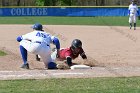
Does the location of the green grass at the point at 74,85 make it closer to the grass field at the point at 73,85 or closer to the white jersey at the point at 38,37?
the grass field at the point at 73,85

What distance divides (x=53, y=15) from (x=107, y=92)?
1478 inches

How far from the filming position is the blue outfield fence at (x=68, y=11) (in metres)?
43.7

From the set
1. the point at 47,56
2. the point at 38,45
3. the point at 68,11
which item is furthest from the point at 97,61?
the point at 68,11

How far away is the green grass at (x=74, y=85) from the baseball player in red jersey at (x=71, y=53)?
2.73 metres

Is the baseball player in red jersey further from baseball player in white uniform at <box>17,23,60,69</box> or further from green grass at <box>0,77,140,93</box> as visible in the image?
green grass at <box>0,77,140,93</box>

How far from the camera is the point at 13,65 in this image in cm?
1082

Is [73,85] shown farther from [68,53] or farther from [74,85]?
[68,53]

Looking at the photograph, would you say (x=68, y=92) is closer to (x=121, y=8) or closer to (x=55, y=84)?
(x=55, y=84)

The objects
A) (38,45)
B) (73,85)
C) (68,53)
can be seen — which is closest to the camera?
(73,85)

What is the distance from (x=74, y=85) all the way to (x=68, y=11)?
3664 centimetres

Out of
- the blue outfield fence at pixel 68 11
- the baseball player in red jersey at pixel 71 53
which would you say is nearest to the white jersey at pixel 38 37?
the baseball player in red jersey at pixel 71 53

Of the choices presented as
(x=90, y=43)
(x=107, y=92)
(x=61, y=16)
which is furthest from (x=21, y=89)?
(x=61, y=16)

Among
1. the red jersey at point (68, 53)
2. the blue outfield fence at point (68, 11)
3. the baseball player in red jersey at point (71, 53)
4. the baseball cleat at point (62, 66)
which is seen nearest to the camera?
the baseball cleat at point (62, 66)

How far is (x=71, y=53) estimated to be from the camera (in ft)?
36.9
